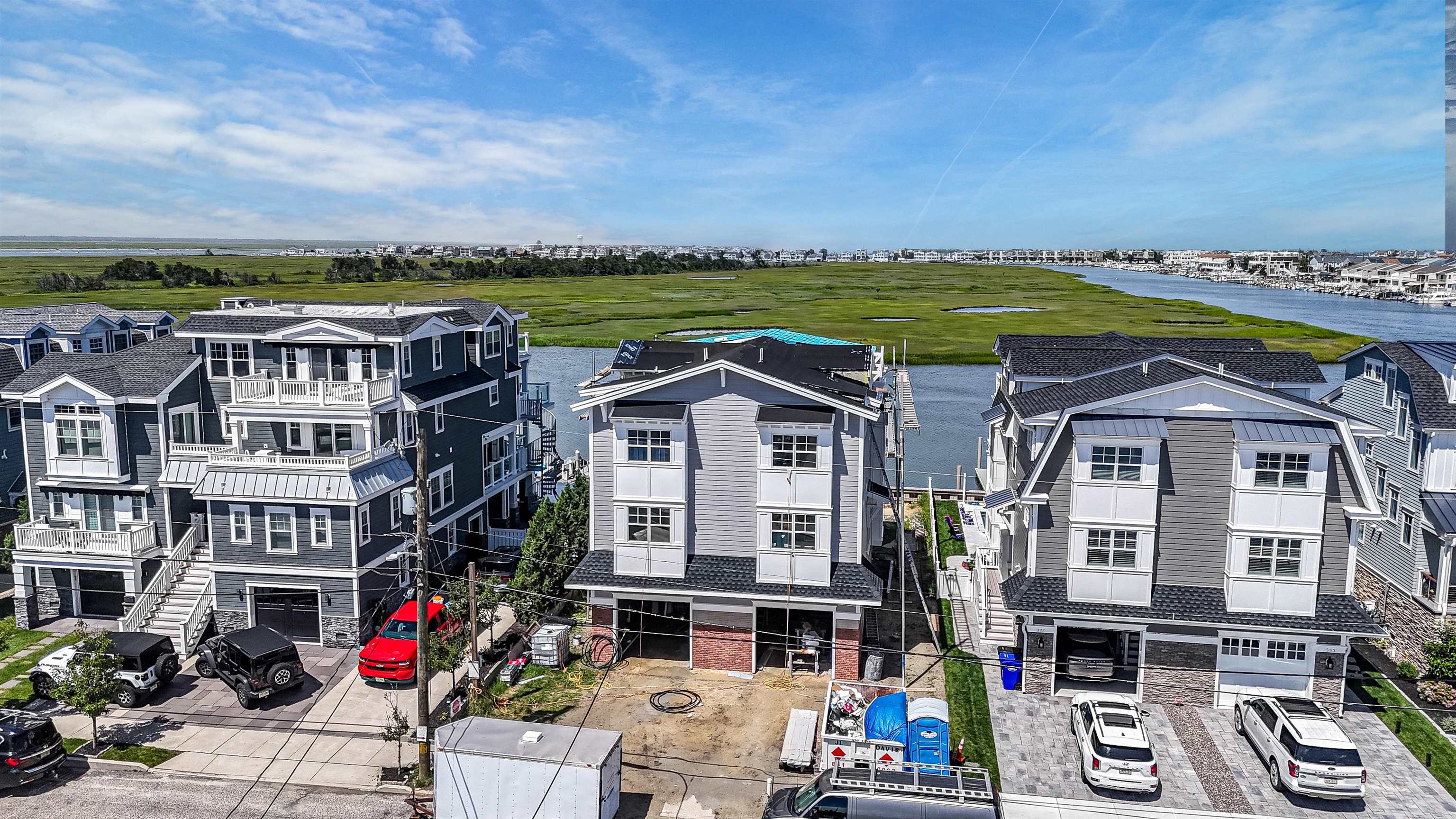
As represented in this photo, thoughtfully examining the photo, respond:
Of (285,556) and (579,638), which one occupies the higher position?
(285,556)

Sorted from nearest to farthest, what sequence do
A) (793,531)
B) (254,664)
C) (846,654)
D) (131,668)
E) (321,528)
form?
(254,664) < (131,668) < (846,654) < (793,531) < (321,528)

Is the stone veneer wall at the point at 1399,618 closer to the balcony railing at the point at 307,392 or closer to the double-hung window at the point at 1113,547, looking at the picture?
the double-hung window at the point at 1113,547

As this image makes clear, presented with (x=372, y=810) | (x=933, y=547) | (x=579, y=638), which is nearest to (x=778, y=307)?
(x=933, y=547)

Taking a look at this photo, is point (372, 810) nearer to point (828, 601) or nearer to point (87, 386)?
point (828, 601)

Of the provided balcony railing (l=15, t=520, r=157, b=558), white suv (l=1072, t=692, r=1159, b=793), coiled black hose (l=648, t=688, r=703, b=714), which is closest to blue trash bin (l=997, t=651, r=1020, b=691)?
white suv (l=1072, t=692, r=1159, b=793)

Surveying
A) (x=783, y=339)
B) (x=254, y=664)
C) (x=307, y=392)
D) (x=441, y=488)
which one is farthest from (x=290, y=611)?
(x=783, y=339)

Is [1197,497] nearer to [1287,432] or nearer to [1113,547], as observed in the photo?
[1113,547]
